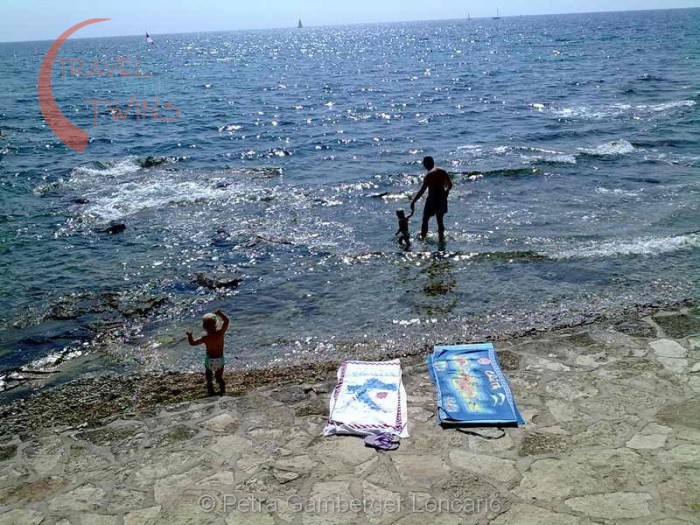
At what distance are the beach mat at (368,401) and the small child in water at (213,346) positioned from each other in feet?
5.27

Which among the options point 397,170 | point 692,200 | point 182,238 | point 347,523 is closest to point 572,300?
point 347,523

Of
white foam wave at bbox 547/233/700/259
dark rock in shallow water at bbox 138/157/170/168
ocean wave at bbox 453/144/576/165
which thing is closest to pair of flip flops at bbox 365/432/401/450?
white foam wave at bbox 547/233/700/259

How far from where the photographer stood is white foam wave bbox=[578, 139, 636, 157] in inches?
836

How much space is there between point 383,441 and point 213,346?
2646 mm

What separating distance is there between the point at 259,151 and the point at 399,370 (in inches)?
752

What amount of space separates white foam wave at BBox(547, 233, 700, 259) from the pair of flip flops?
24.8ft

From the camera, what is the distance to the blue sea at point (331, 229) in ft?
32.1

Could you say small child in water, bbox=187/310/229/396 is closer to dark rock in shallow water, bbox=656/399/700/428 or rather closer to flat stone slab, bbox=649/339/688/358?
dark rock in shallow water, bbox=656/399/700/428

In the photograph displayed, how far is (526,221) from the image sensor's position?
14.9m

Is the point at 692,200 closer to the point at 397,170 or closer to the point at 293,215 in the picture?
the point at 397,170

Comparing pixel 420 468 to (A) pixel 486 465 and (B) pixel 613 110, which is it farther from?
(B) pixel 613 110

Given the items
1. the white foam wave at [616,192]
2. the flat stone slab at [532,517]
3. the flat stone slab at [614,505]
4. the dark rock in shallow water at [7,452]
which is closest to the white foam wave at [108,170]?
the dark rock in shallow water at [7,452]

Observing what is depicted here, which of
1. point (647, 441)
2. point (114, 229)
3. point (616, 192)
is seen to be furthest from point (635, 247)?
point (114, 229)

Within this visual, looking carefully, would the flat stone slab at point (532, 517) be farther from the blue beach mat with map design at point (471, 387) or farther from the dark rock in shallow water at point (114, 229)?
the dark rock in shallow water at point (114, 229)
